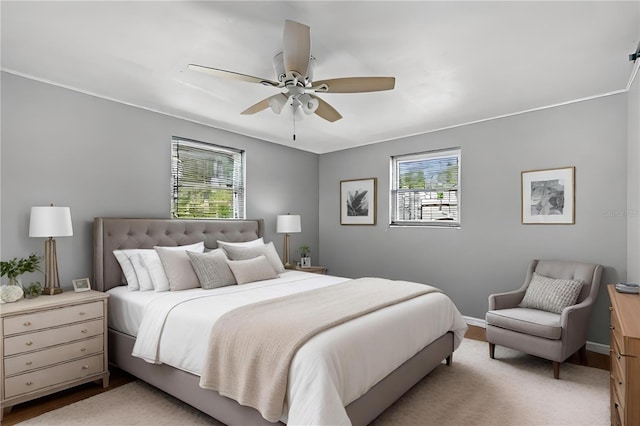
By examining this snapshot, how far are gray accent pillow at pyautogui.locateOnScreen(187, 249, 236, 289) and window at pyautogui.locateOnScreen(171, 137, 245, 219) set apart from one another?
1029mm

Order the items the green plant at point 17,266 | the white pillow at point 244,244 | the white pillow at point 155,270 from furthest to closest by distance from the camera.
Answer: the white pillow at point 244,244 < the white pillow at point 155,270 < the green plant at point 17,266

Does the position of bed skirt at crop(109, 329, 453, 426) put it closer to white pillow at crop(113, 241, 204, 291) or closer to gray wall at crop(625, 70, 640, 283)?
white pillow at crop(113, 241, 204, 291)

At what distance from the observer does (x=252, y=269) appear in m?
3.61

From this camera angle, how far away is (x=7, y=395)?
2.35m

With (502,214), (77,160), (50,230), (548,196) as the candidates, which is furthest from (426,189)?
(50,230)

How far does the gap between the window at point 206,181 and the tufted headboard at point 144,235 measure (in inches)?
9.7

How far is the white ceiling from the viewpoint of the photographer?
2057 millimetres

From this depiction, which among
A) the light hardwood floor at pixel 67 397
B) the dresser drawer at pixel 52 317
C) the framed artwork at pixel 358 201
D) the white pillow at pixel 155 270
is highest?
the framed artwork at pixel 358 201

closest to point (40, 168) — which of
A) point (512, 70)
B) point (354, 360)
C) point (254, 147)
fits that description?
point (254, 147)

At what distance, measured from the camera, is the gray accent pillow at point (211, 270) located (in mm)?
3227

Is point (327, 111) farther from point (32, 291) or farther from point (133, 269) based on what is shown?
point (32, 291)

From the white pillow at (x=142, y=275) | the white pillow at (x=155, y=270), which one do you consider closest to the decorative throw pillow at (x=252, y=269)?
the white pillow at (x=155, y=270)

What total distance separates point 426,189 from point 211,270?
3.19m

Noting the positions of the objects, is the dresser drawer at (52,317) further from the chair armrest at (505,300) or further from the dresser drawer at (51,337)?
the chair armrest at (505,300)
